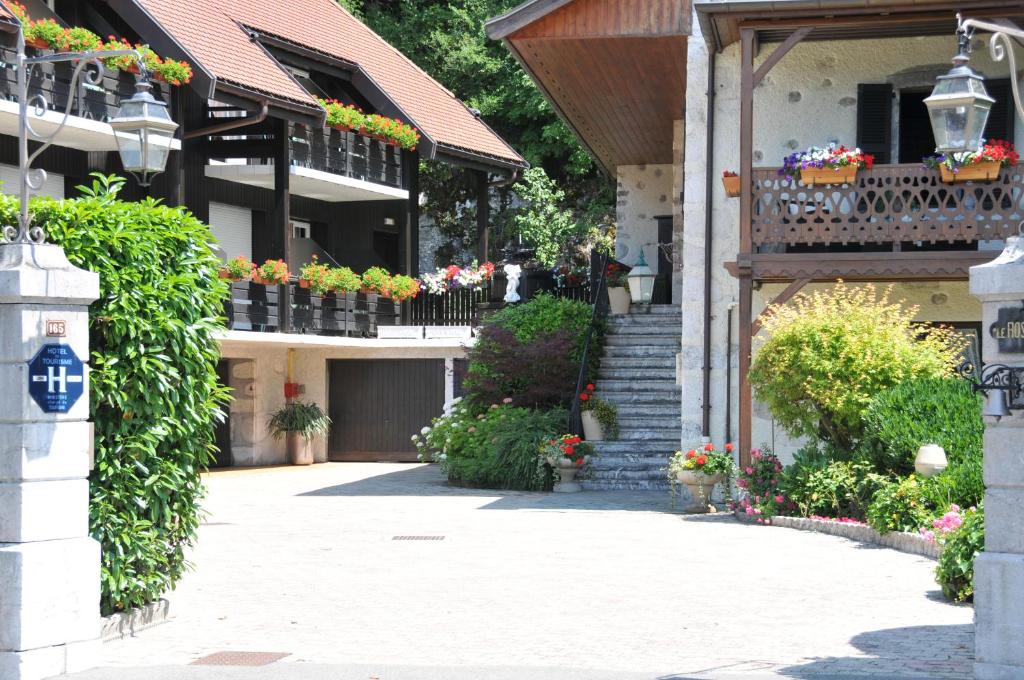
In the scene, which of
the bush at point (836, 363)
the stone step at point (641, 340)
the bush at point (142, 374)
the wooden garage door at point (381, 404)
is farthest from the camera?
the wooden garage door at point (381, 404)

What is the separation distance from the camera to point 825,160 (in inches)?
629

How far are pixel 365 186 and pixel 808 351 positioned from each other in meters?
13.6

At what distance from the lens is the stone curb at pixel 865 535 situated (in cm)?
1220

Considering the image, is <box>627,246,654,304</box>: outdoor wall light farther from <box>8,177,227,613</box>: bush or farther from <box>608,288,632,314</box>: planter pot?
<box>8,177,227,613</box>: bush

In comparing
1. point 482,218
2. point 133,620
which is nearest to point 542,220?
point 482,218

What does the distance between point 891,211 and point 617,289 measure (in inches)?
295

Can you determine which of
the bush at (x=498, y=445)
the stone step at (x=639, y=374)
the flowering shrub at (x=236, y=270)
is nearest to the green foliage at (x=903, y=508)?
the bush at (x=498, y=445)

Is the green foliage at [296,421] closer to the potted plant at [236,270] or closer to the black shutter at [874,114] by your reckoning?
the potted plant at [236,270]

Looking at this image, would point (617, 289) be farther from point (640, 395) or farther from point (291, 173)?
point (291, 173)

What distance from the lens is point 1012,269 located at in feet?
24.3

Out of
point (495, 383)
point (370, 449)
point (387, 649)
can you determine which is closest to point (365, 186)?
point (370, 449)

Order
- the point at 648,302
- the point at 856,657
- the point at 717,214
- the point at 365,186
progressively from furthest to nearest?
1. the point at 365,186
2. the point at 648,302
3. the point at 717,214
4. the point at 856,657

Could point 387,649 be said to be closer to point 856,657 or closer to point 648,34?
point 856,657

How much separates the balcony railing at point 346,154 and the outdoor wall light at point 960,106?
1762 cm
